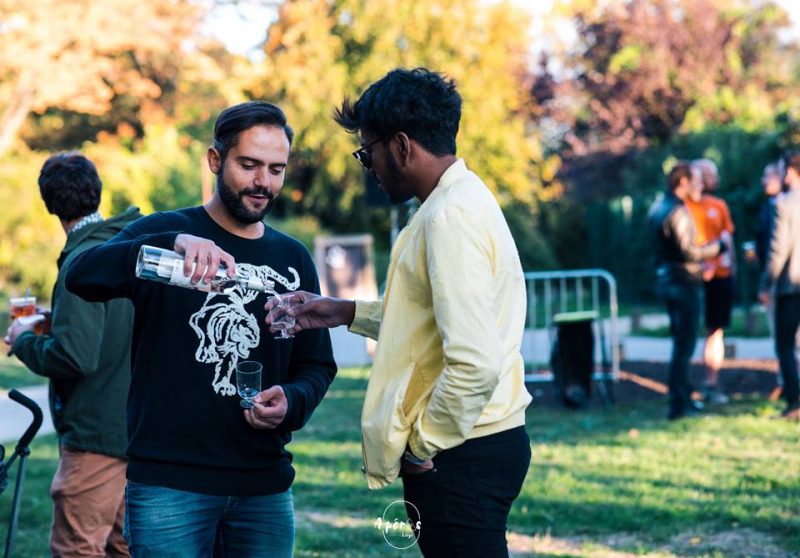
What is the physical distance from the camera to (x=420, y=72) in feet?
9.75

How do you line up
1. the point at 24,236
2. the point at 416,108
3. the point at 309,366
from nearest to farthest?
the point at 416,108 < the point at 309,366 < the point at 24,236

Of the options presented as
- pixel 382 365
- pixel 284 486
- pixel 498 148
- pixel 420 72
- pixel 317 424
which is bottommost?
pixel 317 424

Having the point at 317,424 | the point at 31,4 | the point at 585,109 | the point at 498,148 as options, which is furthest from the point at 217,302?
the point at 585,109

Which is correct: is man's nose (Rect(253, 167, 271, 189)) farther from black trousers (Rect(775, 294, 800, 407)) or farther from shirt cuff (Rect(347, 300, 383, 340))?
black trousers (Rect(775, 294, 800, 407))

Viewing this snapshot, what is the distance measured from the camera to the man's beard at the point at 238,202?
128 inches

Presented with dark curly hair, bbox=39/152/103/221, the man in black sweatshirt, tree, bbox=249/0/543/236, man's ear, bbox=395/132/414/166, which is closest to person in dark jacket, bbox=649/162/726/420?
dark curly hair, bbox=39/152/103/221

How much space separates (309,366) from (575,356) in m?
7.83

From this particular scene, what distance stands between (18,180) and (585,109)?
18530 mm

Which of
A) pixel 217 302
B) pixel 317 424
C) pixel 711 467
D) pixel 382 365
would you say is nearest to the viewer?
pixel 382 365

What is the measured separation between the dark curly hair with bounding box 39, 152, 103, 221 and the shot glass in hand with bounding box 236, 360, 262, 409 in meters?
1.65

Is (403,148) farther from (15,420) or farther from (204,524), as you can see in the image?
(15,420)

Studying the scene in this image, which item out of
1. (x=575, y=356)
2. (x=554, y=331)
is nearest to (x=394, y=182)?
(x=575, y=356)

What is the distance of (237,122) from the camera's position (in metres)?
3.28

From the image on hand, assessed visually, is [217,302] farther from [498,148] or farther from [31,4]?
[498,148]
